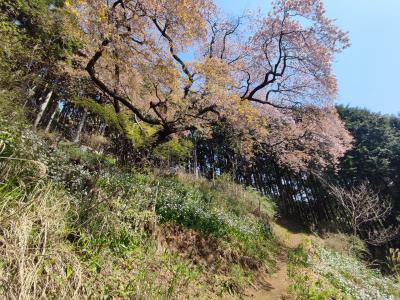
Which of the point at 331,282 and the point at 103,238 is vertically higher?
the point at 103,238

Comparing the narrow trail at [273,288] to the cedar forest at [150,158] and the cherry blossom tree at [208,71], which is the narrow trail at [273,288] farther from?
the cherry blossom tree at [208,71]

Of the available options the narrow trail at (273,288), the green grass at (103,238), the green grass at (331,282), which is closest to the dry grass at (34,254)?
the green grass at (103,238)

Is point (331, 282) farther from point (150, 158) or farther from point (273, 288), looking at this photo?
point (150, 158)

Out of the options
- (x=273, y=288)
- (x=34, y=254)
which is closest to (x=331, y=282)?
(x=273, y=288)

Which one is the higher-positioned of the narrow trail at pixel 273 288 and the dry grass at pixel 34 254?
the dry grass at pixel 34 254

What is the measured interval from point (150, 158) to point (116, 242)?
6.84 metres

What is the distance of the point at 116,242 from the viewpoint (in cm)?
538

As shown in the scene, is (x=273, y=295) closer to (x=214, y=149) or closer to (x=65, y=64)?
(x=65, y=64)

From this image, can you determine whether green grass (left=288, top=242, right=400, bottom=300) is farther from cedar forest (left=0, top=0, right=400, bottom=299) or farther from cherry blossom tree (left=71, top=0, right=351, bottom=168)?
cherry blossom tree (left=71, top=0, right=351, bottom=168)

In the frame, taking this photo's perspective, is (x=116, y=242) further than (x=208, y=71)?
No

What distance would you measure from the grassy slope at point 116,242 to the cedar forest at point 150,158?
0.03 metres

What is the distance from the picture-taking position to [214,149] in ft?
93.3

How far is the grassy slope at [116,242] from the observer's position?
3.53 m

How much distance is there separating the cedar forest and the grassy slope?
0.10ft
